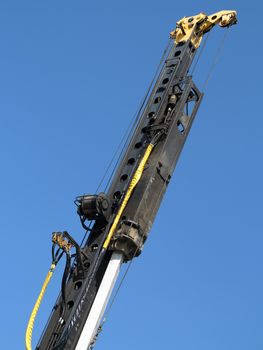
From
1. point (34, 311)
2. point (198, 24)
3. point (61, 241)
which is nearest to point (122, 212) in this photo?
point (61, 241)

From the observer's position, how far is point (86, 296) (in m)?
10.5

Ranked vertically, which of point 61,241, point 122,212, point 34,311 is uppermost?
point 122,212

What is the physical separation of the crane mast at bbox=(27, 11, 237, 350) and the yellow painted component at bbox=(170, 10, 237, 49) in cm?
161

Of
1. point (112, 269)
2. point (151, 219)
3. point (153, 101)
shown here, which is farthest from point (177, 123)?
point (112, 269)

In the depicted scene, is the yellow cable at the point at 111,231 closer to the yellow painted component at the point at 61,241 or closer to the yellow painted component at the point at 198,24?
the yellow painted component at the point at 61,241

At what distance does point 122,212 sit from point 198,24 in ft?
21.1

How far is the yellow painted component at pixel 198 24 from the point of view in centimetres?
1530

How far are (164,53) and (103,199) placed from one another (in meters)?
4.98

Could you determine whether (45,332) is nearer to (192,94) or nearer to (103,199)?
(103,199)

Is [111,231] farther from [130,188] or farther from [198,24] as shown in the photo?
[198,24]

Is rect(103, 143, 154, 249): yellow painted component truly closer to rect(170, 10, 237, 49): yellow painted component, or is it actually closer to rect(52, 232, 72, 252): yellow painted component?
rect(52, 232, 72, 252): yellow painted component

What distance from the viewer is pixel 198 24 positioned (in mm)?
15648

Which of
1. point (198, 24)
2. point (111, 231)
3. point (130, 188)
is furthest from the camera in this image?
point (198, 24)

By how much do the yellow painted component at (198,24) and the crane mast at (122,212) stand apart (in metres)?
1.61
